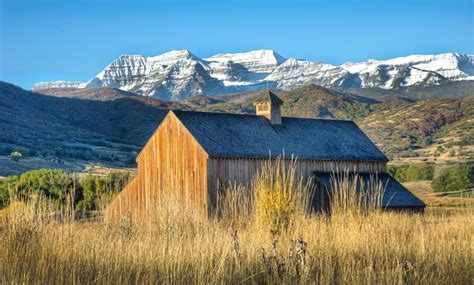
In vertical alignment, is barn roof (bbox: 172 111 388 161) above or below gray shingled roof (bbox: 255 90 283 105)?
below

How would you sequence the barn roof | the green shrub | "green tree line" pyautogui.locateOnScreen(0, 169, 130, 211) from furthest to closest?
the barn roof, "green tree line" pyautogui.locateOnScreen(0, 169, 130, 211), the green shrub

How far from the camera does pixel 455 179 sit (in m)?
59.6

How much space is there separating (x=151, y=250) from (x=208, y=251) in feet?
2.68

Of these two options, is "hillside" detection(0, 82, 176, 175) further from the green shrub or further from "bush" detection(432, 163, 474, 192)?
the green shrub

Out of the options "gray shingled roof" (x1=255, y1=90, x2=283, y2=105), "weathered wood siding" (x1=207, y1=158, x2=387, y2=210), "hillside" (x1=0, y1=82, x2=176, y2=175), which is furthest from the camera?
"hillside" (x1=0, y1=82, x2=176, y2=175)

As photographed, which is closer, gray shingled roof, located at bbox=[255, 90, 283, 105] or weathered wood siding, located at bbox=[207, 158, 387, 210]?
weathered wood siding, located at bbox=[207, 158, 387, 210]

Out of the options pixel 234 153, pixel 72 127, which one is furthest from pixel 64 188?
pixel 72 127

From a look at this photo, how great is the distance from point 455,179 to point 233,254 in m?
52.2

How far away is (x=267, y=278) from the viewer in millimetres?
9734

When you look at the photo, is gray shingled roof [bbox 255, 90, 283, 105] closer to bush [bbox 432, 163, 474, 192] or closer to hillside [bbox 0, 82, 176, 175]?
bush [bbox 432, 163, 474, 192]

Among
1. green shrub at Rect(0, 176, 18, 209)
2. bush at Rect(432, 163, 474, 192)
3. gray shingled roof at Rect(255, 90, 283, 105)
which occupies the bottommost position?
bush at Rect(432, 163, 474, 192)

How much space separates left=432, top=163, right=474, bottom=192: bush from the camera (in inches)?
2290

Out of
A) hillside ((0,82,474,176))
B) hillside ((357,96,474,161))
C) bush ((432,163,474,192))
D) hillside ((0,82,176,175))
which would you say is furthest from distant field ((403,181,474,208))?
hillside ((0,82,176,175))

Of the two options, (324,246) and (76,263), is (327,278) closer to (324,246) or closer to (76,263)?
(324,246)
